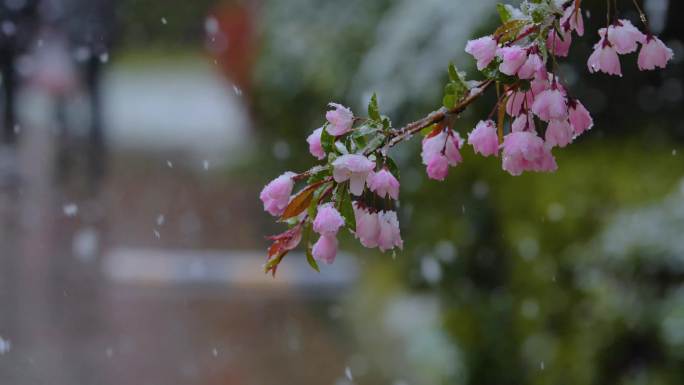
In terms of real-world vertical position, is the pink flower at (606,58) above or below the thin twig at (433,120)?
above

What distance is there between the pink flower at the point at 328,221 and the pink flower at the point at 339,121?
0.38 feet

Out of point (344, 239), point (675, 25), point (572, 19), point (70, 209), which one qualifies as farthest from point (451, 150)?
point (70, 209)

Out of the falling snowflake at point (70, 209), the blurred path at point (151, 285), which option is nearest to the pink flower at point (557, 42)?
the blurred path at point (151, 285)

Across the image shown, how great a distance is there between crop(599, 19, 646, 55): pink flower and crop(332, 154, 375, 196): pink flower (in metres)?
Result: 0.37

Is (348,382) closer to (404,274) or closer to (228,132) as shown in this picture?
(404,274)

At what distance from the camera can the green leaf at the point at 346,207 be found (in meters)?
1.15

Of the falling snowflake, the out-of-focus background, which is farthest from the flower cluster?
the falling snowflake

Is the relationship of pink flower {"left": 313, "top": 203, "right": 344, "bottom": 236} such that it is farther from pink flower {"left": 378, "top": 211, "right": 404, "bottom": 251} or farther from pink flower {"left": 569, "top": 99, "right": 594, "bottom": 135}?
pink flower {"left": 569, "top": 99, "right": 594, "bottom": 135}

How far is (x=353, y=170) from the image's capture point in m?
1.12

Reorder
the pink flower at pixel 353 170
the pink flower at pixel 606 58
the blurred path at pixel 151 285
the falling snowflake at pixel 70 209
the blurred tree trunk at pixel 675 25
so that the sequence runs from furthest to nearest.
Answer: the falling snowflake at pixel 70 209 → the blurred path at pixel 151 285 → the blurred tree trunk at pixel 675 25 → the pink flower at pixel 606 58 → the pink flower at pixel 353 170

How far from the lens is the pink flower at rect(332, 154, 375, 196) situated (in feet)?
3.67

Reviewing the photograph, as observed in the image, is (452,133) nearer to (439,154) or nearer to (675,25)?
(439,154)

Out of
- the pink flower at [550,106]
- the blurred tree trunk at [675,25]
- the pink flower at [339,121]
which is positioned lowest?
the blurred tree trunk at [675,25]

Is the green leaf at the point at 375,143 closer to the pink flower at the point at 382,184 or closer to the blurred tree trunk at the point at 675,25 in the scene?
the pink flower at the point at 382,184
